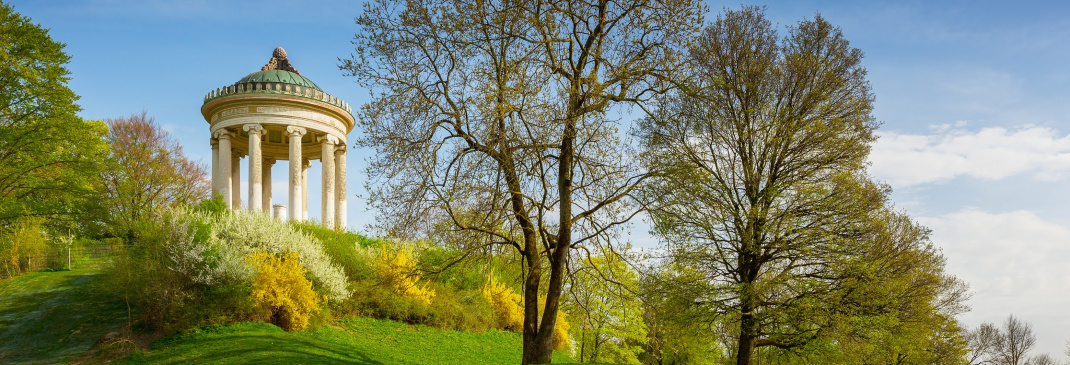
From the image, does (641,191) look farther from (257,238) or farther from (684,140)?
(257,238)

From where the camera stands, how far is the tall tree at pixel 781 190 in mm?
14672

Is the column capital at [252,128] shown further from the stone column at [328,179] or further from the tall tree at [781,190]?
the tall tree at [781,190]

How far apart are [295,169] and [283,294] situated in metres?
15.6

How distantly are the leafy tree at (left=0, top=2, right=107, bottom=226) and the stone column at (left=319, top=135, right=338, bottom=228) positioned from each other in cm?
901


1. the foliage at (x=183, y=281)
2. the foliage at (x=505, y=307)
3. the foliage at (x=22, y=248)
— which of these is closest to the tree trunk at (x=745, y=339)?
the foliage at (x=505, y=307)

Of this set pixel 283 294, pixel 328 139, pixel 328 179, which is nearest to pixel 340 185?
pixel 328 179

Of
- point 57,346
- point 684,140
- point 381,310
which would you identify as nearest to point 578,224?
point 684,140

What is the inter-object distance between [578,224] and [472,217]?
1926mm

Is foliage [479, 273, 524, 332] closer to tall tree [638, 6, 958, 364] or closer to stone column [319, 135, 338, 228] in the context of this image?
tall tree [638, 6, 958, 364]

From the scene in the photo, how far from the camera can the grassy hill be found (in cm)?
1257

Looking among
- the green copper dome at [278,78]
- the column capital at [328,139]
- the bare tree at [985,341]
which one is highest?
the green copper dome at [278,78]

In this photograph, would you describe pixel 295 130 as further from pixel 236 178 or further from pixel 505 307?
pixel 505 307

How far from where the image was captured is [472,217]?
12227mm

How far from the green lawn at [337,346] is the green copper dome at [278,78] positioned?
53.0 feet
